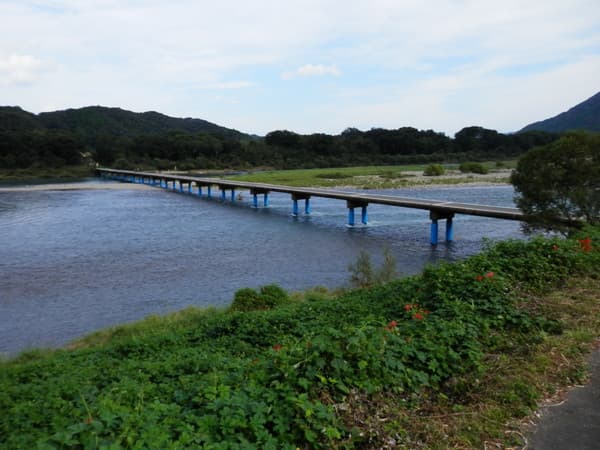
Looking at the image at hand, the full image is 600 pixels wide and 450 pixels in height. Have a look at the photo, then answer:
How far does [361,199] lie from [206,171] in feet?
278

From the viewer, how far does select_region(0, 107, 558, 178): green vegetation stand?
109 metres

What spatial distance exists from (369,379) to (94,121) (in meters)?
181

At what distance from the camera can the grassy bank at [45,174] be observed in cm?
9531

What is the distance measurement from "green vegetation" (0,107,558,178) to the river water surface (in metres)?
71.1

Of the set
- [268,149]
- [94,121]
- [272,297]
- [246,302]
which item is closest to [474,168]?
[268,149]

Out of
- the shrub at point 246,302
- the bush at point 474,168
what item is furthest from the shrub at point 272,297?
the bush at point 474,168

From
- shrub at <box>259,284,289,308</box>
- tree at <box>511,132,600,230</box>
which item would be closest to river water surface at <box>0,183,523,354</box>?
shrub at <box>259,284,289,308</box>

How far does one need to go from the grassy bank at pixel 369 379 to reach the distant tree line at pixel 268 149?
108174 mm

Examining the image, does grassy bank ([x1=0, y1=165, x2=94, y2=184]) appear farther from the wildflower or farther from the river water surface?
the wildflower

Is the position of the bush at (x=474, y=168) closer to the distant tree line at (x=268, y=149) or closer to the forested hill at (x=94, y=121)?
the distant tree line at (x=268, y=149)

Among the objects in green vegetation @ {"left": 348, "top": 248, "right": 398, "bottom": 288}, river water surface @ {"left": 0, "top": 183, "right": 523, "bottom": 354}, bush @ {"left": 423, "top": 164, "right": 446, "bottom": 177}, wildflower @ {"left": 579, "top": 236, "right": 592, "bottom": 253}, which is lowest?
river water surface @ {"left": 0, "top": 183, "right": 523, "bottom": 354}

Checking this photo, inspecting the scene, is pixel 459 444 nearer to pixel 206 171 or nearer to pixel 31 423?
pixel 31 423

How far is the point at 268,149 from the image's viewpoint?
128875mm

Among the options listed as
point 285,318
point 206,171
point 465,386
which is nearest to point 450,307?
point 465,386
